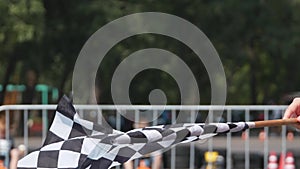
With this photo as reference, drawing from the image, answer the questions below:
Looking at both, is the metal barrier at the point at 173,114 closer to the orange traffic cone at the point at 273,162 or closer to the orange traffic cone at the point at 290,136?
the orange traffic cone at the point at 273,162

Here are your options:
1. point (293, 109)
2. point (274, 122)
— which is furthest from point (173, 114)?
point (274, 122)

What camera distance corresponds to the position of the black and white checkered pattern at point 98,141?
3127 mm

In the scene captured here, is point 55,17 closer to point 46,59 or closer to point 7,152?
point 46,59

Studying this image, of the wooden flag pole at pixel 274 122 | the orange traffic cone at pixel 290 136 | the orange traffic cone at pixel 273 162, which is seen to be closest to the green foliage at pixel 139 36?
the orange traffic cone at pixel 290 136

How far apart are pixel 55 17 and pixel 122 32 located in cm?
249

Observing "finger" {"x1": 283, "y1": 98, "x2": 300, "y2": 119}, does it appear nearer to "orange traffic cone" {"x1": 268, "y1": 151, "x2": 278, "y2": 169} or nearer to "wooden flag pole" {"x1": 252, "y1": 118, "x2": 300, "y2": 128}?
"wooden flag pole" {"x1": 252, "y1": 118, "x2": 300, "y2": 128}

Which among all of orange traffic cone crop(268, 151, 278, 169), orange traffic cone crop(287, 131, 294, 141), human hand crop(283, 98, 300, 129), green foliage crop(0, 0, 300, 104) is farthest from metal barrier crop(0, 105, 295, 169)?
green foliage crop(0, 0, 300, 104)

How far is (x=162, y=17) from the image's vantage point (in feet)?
51.6

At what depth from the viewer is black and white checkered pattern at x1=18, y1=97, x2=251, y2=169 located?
3127 millimetres

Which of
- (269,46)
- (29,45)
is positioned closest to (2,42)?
(29,45)

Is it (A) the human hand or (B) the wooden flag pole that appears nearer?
(B) the wooden flag pole

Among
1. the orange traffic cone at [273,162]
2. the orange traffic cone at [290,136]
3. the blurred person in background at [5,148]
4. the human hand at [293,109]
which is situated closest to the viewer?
the human hand at [293,109]

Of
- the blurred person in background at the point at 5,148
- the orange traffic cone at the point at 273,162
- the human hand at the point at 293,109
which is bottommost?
the orange traffic cone at the point at 273,162

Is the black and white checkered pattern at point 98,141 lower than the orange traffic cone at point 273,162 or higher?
higher
